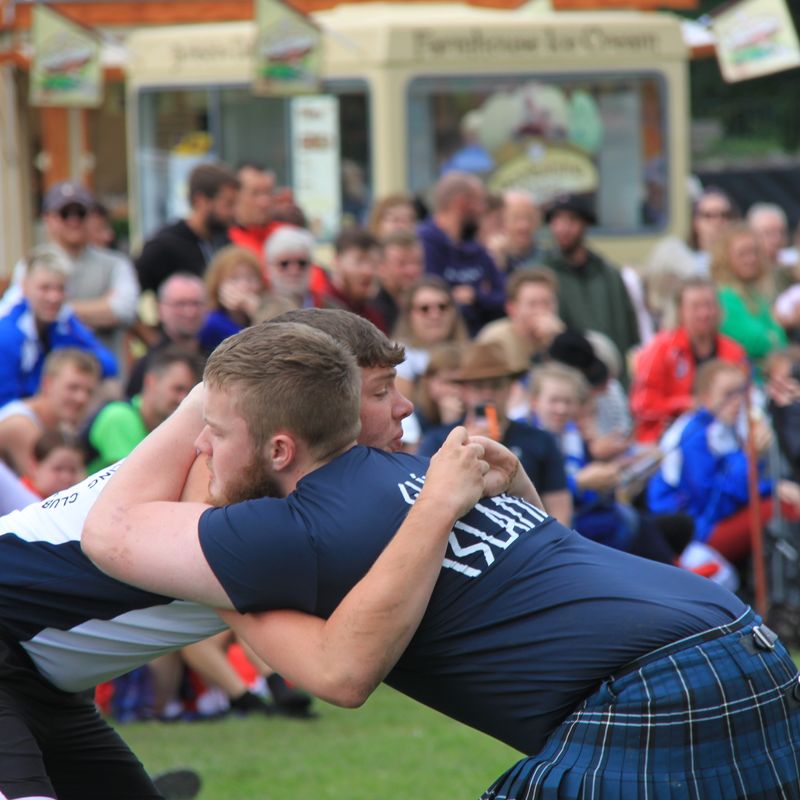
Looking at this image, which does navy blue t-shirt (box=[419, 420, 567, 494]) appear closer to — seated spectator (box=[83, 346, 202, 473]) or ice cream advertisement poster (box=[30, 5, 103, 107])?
seated spectator (box=[83, 346, 202, 473])

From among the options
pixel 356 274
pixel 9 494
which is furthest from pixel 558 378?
pixel 9 494

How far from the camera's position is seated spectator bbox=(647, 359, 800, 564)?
7793mm

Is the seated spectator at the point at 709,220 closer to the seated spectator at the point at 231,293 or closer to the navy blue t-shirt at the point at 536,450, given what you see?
the seated spectator at the point at 231,293

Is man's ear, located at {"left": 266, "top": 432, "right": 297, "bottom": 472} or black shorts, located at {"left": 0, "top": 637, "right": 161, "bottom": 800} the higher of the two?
man's ear, located at {"left": 266, "top": 432, "right": 297, "bottom": 472}

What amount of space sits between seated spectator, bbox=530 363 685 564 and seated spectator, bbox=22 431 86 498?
6.35ft

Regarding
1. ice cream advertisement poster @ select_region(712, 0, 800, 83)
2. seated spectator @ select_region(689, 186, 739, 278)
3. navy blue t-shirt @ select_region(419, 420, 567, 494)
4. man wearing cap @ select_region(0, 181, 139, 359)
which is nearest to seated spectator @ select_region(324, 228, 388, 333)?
man wearing cap @ select_region(0, 181, 139, 359)

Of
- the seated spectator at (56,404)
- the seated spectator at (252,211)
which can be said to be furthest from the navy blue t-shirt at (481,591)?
the seated spectator at (252,211)

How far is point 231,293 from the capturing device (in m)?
7.60

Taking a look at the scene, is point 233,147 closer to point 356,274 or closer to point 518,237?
point 518,237

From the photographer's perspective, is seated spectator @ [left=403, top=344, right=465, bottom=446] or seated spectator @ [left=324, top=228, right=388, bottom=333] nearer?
seated spectator @ [left=403, top=344, right=465, bottom=446]

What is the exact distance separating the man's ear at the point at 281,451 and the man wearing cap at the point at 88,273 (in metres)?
5.67

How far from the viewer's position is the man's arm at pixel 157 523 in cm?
268

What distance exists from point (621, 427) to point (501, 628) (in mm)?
5301

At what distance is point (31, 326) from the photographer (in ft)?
24.1
